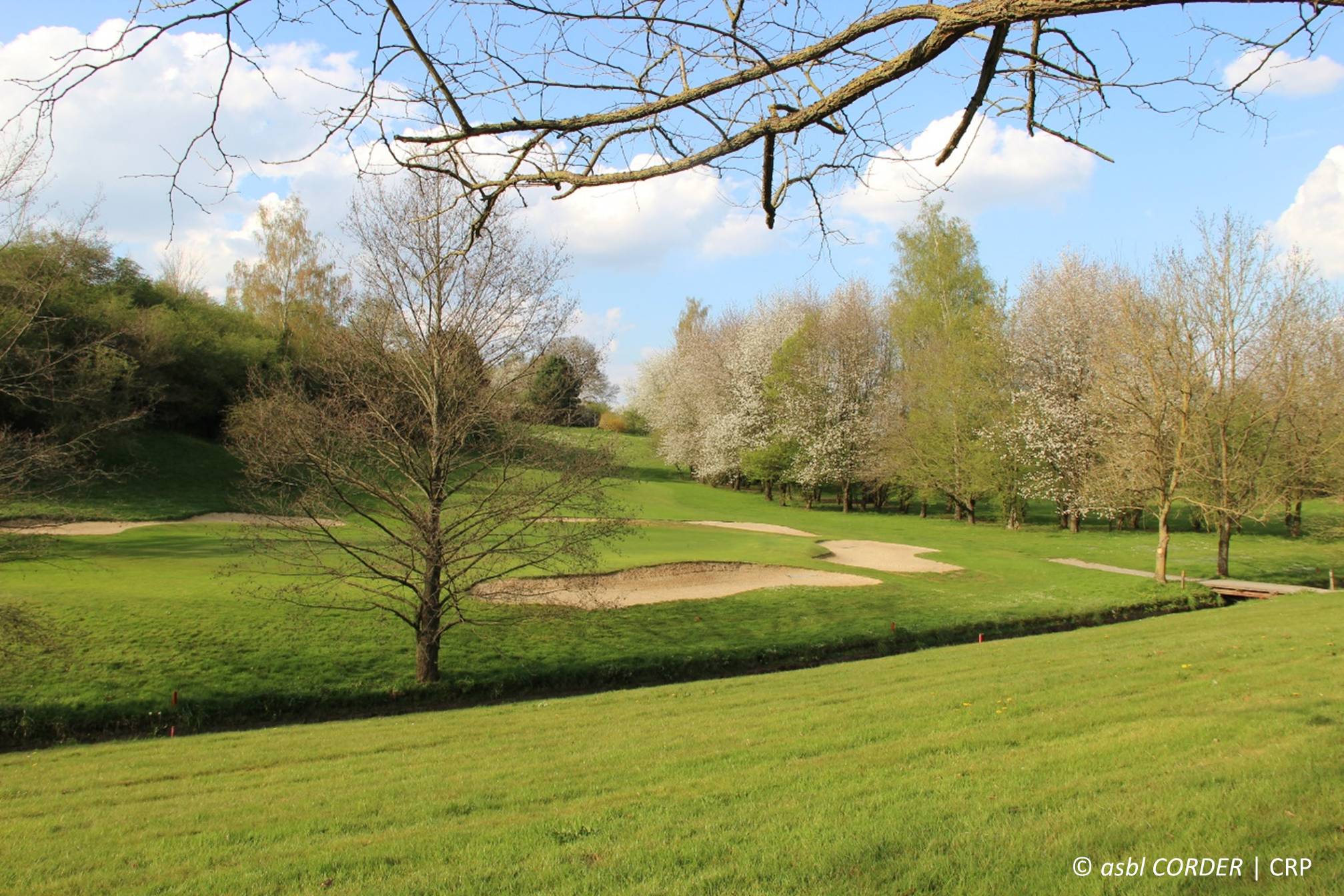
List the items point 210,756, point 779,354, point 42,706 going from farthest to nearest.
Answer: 1. point 779,354
2. point 42,706
3. point 210,756

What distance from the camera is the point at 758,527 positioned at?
34.8 metres

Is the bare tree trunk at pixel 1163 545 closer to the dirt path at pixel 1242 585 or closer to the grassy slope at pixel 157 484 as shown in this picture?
the dirt path at pixel 1242 585

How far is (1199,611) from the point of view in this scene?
18.7 m

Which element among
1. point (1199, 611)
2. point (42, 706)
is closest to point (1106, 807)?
point (42, 706)

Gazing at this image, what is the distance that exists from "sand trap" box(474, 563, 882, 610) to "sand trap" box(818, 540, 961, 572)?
9.11 ft

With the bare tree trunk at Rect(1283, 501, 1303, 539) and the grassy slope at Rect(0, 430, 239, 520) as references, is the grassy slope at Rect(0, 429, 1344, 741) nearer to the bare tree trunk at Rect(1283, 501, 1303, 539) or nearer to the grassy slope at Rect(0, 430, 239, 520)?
the grassy slope at Rect(0, 430, 239, 520)

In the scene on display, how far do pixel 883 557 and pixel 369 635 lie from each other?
18.1 metres

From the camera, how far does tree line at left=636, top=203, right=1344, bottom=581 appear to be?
25.3 meters

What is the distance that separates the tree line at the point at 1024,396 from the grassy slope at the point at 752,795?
1694 centimetres

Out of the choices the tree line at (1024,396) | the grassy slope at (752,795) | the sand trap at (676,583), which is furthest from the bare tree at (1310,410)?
the grassy slope at (752,795)

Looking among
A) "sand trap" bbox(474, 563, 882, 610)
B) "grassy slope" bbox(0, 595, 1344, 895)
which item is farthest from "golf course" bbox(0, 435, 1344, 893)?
Result: "sand trap" bbox(474, 563, 882, 610)

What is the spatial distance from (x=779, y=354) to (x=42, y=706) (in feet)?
130

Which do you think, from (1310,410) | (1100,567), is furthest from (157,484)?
(1310,410)

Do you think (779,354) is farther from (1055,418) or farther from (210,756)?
(210,756)
